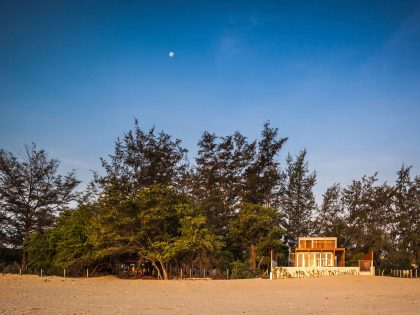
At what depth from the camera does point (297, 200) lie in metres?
48.4

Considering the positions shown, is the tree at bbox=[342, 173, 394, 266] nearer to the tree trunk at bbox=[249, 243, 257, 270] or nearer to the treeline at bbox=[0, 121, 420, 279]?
the treeline at bbox=[0, 121, 420, 279]

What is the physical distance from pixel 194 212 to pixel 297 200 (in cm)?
2014

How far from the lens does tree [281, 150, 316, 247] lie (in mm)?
46875

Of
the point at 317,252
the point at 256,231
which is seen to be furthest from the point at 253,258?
the point at 317,252

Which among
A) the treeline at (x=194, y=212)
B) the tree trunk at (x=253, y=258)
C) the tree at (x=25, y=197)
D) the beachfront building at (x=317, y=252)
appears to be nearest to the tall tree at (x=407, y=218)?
the treeline at (x=194, y=212)

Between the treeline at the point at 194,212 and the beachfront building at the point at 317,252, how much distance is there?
5.19 ft

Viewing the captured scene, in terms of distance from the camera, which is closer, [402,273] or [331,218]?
[402,273]

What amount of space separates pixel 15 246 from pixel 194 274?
17385 mm

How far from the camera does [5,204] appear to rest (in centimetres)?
3819

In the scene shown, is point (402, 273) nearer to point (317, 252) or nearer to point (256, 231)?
point (317, 252)

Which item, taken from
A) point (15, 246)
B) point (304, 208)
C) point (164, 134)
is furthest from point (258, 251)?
point (15, 246)

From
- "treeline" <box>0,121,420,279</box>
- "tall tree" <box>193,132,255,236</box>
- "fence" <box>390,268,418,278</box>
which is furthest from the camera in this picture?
"tall tree" <box>193,132,255,236</box>

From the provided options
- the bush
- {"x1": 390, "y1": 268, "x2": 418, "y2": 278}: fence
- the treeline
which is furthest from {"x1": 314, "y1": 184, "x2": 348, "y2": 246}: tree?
the bush

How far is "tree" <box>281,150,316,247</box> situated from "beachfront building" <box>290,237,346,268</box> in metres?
10.3
